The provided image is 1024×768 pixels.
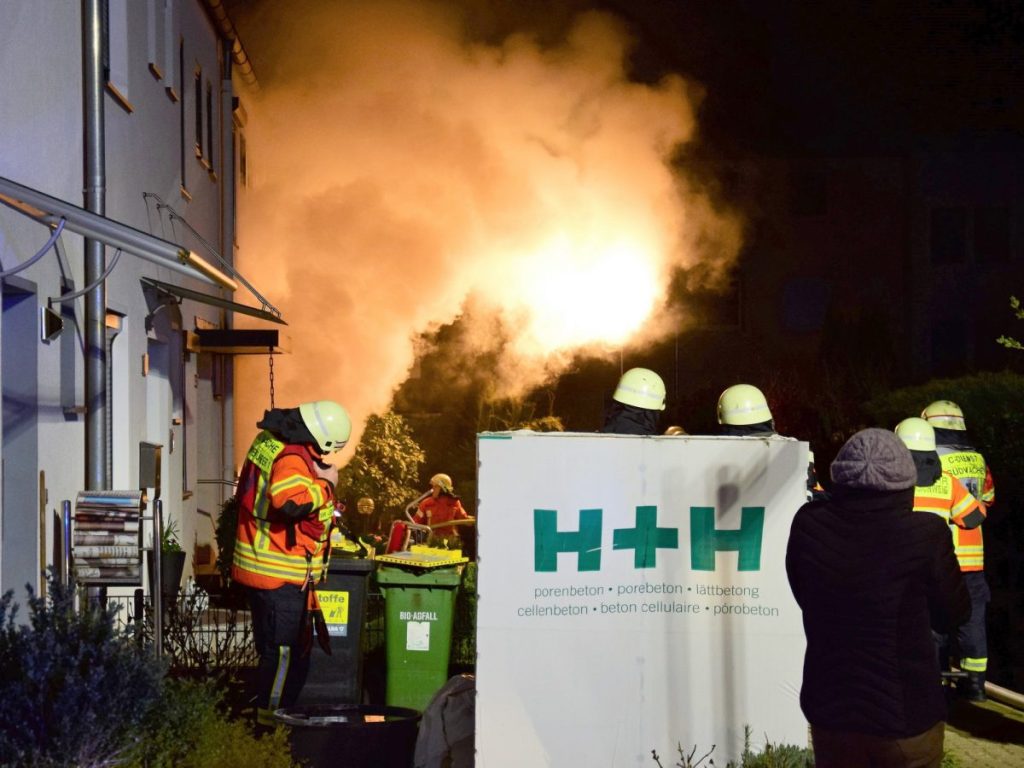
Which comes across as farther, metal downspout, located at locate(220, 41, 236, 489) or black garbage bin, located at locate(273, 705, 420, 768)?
metal downspout, located at locate(220, 41, 236, 489)

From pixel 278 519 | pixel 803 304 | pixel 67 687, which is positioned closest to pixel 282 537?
pixel 278 519

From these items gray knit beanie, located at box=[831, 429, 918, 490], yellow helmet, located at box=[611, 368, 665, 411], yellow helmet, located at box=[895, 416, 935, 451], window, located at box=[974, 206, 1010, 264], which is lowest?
gray knit beanie, located at box=[831, 429, 918, 490]

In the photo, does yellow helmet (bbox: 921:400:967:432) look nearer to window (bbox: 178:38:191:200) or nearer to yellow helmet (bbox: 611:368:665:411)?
yellow helmet (bbox: 611:368:665:411)

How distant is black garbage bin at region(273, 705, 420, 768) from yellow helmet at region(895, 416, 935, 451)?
12.1ft

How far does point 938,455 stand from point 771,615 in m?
3.17

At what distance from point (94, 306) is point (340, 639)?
322 cm

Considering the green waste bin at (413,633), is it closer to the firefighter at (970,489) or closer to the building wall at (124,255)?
the building wall at (124,255)

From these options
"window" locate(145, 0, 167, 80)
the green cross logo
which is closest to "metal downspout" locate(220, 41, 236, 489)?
"window" locate(145, 0, 167, 80)

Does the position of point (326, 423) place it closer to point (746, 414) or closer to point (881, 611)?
point (746, 414)

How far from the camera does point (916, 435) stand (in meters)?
8.56

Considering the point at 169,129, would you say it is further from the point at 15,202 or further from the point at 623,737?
the point at 623,737

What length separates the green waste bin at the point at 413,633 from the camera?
823cm

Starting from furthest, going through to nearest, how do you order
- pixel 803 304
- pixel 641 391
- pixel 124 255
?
pixel 803 304 → pixel 124 255 → pixel 641 391

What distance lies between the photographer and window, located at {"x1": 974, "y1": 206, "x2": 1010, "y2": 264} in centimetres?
3403
